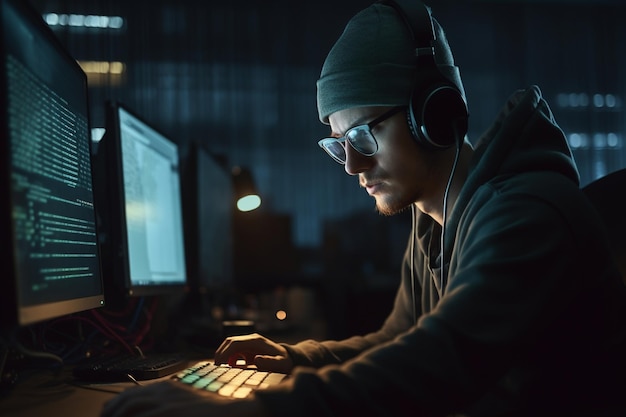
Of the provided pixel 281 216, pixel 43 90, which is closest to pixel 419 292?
pixel 43 90

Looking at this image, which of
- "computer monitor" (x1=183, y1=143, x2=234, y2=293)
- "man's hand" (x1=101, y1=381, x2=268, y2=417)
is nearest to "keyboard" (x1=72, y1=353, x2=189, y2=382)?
"man's hand" (x1=101, y1=381, x2=268, y2=417)

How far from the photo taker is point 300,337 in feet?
6.36

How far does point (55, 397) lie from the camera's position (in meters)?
0.96

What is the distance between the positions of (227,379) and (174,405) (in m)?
0.23

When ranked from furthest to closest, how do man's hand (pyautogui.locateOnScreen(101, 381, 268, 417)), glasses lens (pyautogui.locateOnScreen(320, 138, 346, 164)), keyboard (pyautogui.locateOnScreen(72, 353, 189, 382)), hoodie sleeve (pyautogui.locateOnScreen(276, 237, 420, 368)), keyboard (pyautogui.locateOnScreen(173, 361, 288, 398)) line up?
1. glasses lens (pyautogui.locateOnScreen(320, 138, 346, 164))
2. hoodie sleeve (pyautogui.locateOnScreen(276, 237, 420, 368))
3. keyboard (pyautogui.locateOnScreen(72, 353, 189, 382))
4. keyboard (pyautogui.locateOnScreen(173, 361, 288, 398))
5. man's hand (pyautogui.locateOnScreen(101, 381, 268, 417))

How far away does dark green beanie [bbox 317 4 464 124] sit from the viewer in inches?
45.6

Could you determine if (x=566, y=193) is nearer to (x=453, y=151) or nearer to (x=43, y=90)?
(x=453, y=151)

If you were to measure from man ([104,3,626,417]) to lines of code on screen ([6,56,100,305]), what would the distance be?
0.20m

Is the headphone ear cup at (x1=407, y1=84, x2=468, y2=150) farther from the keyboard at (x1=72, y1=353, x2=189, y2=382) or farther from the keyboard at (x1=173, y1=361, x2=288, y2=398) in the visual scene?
the keyboard at (x1=72, y1=353, x2=189, y2=382)

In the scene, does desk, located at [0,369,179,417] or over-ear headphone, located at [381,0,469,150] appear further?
over-ear headphone, located at [381,0,469,150]

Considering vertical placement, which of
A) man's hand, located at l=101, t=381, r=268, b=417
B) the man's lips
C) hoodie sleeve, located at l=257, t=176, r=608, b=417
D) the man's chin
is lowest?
man's hand, located at l=101, t=381, r=268, b=417

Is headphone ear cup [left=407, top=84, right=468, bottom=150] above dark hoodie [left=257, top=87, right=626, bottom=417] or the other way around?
above

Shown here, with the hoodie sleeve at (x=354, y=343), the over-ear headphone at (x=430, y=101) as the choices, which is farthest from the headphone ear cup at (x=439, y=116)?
the hoodie sleeve at (x=354, y=343)

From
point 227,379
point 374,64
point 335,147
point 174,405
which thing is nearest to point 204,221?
point 335,147
